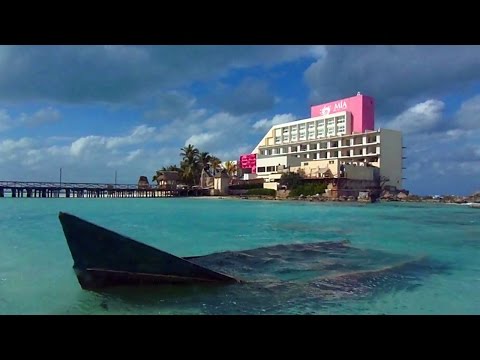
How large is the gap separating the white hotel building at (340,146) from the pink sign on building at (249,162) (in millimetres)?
865

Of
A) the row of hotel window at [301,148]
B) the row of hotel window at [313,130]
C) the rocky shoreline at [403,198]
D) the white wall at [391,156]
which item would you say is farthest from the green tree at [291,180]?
the row of hotel window at [313,130]

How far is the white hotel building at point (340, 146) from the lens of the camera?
52.5 metres

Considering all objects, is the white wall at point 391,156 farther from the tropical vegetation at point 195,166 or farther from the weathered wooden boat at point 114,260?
the weathered wooden boat at point 114,260

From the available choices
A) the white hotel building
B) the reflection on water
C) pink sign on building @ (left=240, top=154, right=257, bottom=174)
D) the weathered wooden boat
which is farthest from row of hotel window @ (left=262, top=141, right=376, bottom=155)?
the weathered wooden boat

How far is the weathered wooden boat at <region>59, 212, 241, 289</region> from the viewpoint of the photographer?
18.2 ft

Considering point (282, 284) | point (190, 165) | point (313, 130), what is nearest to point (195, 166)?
point (190, 165)

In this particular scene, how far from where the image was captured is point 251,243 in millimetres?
13625

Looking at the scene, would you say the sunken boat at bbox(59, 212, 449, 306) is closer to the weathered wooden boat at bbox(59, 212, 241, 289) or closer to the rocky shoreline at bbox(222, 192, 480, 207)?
the weathered wooden boat at bbox(59, 212, 241, 289)

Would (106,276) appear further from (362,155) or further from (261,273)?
(362,155)

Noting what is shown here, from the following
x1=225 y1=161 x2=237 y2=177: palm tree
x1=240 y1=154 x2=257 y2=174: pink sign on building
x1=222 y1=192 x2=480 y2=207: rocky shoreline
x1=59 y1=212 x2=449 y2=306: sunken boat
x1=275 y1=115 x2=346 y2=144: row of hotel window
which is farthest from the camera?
x1=225 y1=161 x2=237 y2=177: palm tree

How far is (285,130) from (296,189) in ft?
67.4

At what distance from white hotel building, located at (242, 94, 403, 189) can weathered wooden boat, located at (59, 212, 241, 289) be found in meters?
45.5

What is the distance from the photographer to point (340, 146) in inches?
2296
